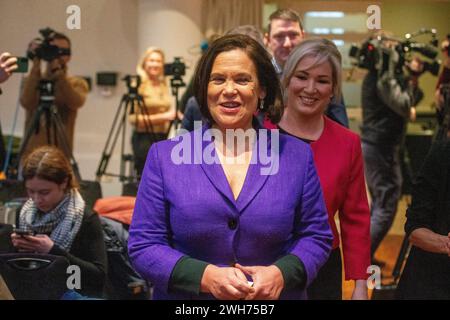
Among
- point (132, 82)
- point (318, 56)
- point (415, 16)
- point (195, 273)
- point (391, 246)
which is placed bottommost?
point (391, 246)

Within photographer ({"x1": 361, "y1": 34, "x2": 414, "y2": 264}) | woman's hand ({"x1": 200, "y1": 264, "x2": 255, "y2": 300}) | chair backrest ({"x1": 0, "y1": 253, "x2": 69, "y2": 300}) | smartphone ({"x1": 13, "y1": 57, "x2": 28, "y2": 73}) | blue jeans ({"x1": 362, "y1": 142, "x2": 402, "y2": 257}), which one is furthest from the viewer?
blue jeans ({"x1": 362, "y1": 142, "x2": 402, "y2": 257})

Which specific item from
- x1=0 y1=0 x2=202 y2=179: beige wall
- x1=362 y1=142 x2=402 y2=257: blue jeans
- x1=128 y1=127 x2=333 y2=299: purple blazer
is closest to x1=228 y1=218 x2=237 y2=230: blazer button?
x1=128 y1=127 x2=333 y2=299: purple blazer

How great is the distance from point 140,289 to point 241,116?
1.11 metres

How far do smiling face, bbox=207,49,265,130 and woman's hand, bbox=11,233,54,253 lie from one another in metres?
0.91

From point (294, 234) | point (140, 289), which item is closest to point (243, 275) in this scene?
point (294, 234)

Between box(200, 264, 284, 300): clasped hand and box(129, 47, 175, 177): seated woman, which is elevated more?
box(129, 47, 175, 177): seated woman

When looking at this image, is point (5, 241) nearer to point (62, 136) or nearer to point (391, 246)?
point (62, 136)

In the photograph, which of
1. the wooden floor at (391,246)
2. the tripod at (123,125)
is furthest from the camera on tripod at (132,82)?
the wooden floor at (391,246)

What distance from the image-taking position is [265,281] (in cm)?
143

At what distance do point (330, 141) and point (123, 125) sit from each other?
971 mm

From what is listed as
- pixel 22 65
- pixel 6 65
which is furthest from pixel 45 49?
pixel 6 65

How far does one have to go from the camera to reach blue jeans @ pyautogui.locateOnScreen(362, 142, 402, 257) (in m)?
2.64

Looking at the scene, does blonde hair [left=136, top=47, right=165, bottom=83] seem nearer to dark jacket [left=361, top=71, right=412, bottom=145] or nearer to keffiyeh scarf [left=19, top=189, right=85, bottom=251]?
keffiyeh scarf [left=19, top=189, right=85, bottom=251]

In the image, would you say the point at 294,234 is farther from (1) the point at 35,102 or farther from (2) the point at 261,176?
(1) the point at 35,102
